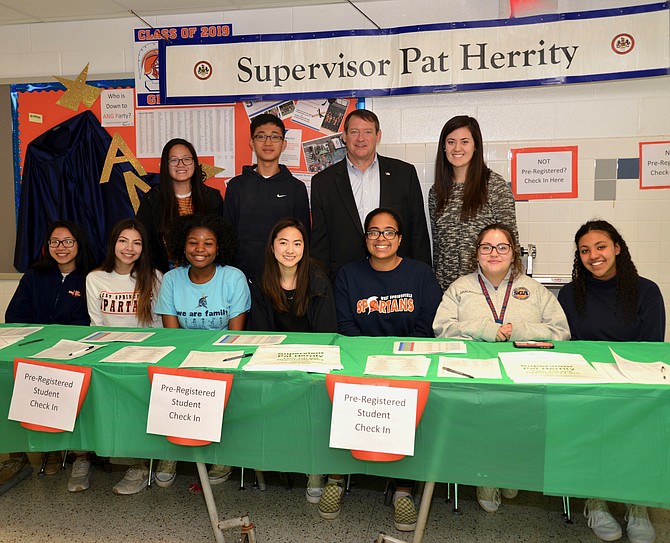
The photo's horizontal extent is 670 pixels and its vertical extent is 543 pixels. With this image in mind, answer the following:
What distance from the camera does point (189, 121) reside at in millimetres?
4133

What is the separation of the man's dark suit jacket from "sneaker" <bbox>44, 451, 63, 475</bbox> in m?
1.61

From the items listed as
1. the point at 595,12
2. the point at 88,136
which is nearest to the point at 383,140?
the point at 595,12

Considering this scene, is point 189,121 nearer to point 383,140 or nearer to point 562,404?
point 383,140

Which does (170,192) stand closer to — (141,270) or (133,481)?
(141,270)

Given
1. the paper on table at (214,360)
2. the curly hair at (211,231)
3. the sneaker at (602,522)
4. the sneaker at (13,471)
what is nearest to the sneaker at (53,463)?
the sneaker at (13,471)

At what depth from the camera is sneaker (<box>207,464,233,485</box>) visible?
8.55 feet

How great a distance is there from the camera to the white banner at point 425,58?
345cm

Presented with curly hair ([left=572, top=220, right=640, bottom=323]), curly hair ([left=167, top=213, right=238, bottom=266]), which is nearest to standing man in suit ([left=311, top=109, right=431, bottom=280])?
curly hair ([left=167, top=213, right=238, bottom=266])

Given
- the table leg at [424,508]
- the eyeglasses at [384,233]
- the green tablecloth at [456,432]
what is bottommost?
the table leg at [424,508]

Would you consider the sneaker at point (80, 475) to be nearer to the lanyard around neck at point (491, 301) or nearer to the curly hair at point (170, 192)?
the curly hair at point (170, 192)

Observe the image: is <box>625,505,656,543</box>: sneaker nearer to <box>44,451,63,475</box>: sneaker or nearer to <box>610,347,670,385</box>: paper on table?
<box>610,347,670,385</box>: paper on table

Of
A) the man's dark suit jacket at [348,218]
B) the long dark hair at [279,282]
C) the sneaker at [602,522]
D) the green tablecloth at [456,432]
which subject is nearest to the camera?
the green tablecloth at [456,432]

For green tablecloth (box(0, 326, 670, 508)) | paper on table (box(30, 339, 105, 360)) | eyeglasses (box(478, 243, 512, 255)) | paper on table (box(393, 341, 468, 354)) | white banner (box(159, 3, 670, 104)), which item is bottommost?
green tablecloth (box(0, 326, 670, 508))

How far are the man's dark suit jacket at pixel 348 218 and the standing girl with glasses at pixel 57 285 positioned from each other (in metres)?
1.27
